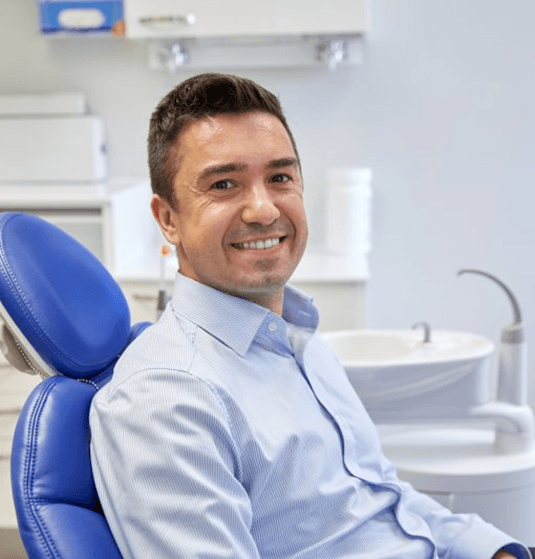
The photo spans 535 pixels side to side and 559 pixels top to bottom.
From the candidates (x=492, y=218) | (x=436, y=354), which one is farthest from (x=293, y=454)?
(x=492, y=218)

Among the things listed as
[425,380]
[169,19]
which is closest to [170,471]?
[425,380]

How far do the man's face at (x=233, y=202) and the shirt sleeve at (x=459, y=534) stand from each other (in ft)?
1.36

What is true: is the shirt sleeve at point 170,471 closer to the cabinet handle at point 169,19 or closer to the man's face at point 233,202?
the man's face at point 233,202

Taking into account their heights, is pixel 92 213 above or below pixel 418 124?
below

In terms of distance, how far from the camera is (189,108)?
108cm

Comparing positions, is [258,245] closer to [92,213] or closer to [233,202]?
[233,202]

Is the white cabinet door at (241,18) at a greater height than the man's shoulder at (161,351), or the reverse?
the white cabinet door at (241,18)

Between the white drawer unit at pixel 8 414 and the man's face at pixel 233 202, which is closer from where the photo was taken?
the man's face at pixel 233 202

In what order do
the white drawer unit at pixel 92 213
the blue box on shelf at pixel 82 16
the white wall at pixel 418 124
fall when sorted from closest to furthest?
the white drawer unit at pixel 92 213 → the blue box on shelf at pixel 82 16 → the white wall at pixel 418 124

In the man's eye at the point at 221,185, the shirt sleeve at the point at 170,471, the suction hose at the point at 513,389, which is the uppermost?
the man's eye at the point at 221,185

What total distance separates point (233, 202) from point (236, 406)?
26 centimetres

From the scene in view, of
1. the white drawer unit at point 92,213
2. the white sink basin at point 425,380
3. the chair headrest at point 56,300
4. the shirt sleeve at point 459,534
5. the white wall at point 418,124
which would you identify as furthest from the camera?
the white wall at point 418,124

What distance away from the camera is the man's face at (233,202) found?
1.06 meters

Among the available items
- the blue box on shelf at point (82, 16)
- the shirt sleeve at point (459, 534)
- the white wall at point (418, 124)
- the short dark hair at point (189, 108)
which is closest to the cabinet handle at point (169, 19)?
the blue box on shelf at point (82, 16)
